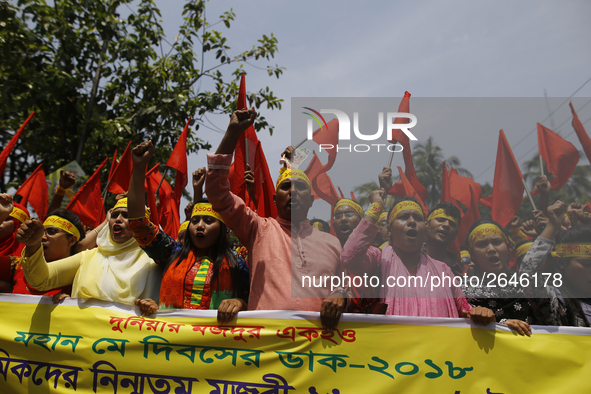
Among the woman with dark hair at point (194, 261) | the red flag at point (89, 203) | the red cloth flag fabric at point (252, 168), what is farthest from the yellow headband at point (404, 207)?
the red flag at point (89, 203)

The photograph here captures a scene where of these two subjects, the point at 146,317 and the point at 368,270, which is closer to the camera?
the point at 368,270

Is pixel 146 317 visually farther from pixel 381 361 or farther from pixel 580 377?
pixel 580 377

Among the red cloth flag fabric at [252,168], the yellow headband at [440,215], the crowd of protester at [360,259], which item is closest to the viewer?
the crowd of protester at [360,259]

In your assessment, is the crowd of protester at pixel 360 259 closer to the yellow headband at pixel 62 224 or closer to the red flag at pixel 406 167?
the red flag at pixel 406 167

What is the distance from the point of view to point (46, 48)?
23.2ft

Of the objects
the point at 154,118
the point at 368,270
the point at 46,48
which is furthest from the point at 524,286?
the point at 46,48

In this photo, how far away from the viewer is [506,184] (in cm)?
250

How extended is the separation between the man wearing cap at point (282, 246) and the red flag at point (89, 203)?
7.99 ft

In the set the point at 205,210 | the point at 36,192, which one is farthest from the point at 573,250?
the point at 36,192

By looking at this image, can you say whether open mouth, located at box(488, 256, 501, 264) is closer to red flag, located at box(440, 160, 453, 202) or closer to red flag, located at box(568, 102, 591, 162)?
red flag, located at box(440, 160, 453, 202)

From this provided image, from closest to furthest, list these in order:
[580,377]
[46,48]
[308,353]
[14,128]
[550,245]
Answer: [580,377]
[308,353]
[550,245]
[46,48]
[14,128]

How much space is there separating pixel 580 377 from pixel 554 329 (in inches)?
9.3

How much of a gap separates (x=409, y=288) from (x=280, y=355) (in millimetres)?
774

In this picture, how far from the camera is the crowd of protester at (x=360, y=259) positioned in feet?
7.50
